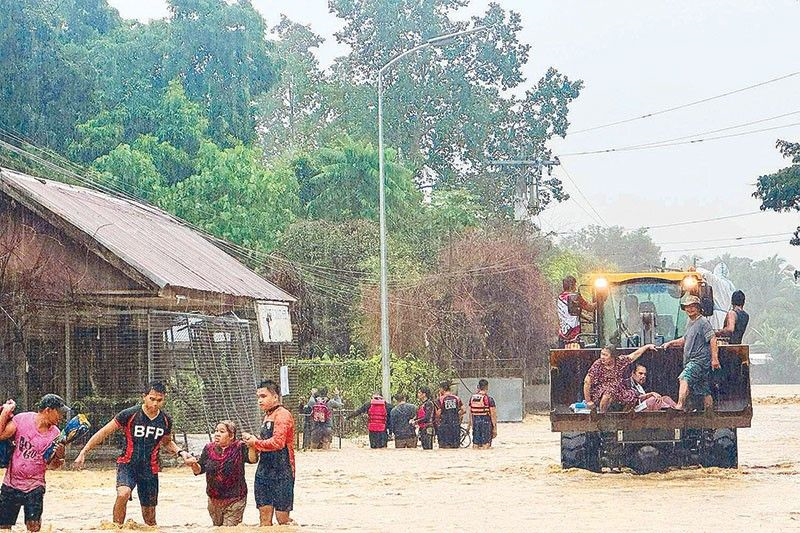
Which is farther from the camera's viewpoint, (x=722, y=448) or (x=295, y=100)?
(x=295, y=100)

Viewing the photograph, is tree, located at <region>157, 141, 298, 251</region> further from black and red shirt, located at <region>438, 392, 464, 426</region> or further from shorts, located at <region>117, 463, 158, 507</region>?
shorts, located at <region>117, 463, 158, 507</region>

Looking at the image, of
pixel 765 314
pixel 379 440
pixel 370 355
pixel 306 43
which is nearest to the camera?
pixel 379 440

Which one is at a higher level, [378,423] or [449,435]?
[378,423]

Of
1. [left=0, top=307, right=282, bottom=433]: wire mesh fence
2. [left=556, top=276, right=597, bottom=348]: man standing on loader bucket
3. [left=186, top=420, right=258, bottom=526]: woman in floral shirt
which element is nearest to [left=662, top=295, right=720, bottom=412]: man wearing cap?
[left=556, top=276, right=597, bottom=348]: man standing on loader bucket

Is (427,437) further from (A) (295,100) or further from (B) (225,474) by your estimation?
(A) (295,100)

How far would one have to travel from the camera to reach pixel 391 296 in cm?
Result: 4975

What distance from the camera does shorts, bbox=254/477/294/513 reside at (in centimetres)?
1380

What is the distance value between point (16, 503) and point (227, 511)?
1982mm

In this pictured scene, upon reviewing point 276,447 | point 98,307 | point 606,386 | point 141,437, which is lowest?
point 276,447

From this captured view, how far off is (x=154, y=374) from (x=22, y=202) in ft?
13.3

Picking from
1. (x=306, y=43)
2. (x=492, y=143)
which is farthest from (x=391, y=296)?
(x=306, y=43)

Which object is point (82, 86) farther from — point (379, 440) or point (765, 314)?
point (765, 314)

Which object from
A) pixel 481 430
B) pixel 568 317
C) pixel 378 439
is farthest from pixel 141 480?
pixel 378 439

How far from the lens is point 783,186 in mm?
45094
